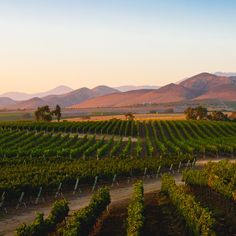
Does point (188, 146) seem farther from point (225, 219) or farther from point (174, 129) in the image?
point (225, 219)

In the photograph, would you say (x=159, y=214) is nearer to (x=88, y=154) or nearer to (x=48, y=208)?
(x=48, y=208)

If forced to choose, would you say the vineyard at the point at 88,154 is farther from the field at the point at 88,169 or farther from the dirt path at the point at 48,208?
the dirt path at the point at 48,208

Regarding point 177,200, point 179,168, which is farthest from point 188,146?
point 177,200

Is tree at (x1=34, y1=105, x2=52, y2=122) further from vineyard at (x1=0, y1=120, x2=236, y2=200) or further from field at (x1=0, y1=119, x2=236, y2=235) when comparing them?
field at (x1=0, y1=119, x2=236, y2=235)

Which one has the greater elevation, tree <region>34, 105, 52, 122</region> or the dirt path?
tree <region>34, 105, 52, 122</region>

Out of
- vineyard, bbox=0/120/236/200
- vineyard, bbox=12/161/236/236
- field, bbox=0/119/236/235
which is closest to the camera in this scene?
vineyard, bbox=12/161/236/236

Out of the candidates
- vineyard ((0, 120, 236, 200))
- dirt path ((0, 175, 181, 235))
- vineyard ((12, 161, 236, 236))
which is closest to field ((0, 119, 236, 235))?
vineyard ((0, 120, 236, 200))

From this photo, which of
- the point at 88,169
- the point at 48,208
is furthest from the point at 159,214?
the point at 88,169

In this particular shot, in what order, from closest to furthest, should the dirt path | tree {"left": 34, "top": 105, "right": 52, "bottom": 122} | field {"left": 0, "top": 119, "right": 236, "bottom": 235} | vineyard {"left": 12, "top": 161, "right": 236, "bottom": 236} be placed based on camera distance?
vineyard {"left": 12, "top": 161, "right": 236, "bottom": 236}, the dirt path, field {"left": 0, "top": 119, "right": 236, "bottom": 235}, tree {"left": 34, "top": 105, "right": 52, "bottom": 122}

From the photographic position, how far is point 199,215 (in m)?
26.2

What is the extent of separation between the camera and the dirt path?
30.5m

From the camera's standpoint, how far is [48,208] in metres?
35.8

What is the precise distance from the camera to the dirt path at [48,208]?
30516 mm

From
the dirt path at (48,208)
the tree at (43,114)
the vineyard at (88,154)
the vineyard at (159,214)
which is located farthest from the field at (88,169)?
the tree at (43,114)
